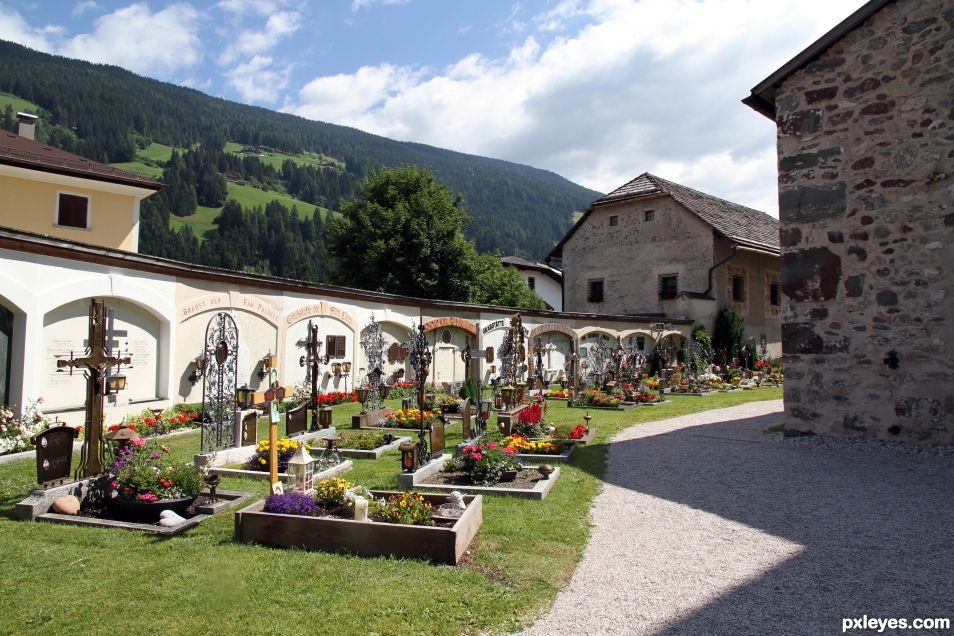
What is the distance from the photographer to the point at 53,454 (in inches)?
267

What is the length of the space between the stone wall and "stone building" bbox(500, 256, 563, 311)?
35.3 meters

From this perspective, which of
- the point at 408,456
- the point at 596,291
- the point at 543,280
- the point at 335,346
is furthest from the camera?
the point at 543,280

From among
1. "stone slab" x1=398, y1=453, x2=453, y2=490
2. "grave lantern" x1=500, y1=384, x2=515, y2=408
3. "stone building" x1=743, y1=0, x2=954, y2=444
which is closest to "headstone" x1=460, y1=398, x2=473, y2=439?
"stone slab" x1=398, y1=453, x2=453, y2=490

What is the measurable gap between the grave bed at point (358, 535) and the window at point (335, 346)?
10.8m

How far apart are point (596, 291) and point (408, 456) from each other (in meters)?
25.9

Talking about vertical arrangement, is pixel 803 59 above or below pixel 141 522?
above

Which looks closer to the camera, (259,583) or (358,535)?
(259,583)

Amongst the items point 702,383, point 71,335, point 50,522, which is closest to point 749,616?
point 50,522

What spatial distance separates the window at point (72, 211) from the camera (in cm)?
1984

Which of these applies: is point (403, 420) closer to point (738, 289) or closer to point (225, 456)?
point (225, 456)

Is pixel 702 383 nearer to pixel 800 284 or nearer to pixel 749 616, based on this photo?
pixel 800 284

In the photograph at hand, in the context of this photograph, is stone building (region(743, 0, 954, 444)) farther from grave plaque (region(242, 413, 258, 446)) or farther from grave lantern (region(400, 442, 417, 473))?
grave plaque (region(242, 413, 258, 446))

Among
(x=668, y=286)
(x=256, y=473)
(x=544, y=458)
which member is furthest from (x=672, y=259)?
(x=256, y=473)

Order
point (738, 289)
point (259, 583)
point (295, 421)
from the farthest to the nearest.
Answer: point (738, 289)
point (295, 421)
point (259, 583)
